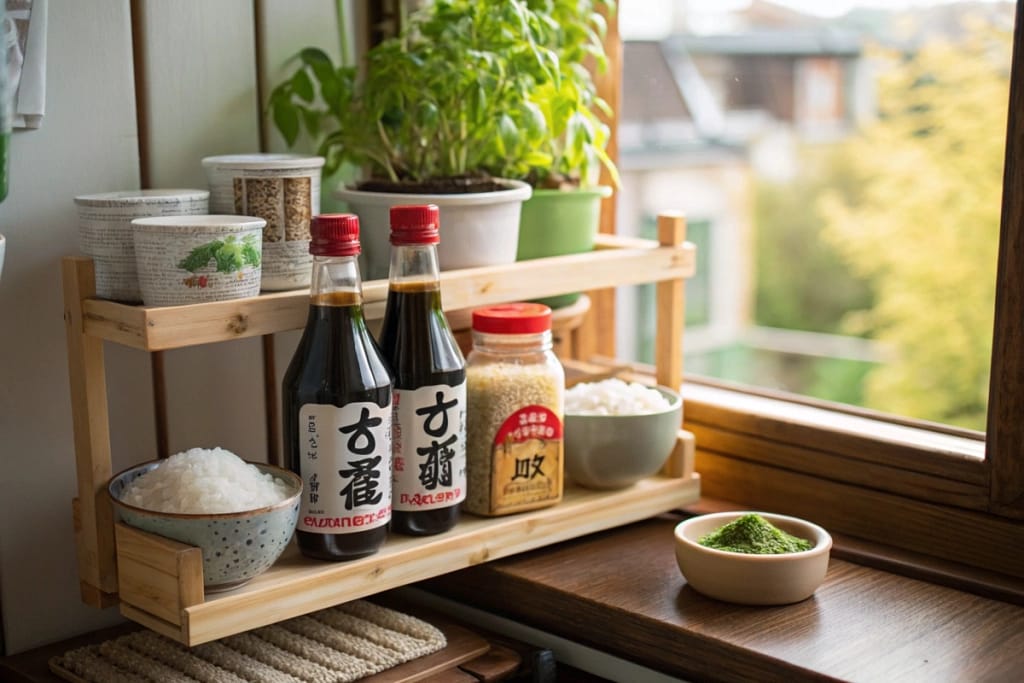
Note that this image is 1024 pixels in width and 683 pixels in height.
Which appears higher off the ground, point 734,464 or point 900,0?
point 900,0

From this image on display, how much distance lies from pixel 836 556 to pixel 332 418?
505 mm

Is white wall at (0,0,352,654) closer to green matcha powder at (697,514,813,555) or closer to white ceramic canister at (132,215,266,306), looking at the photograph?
white ceramic canister at (132,215,266,306)

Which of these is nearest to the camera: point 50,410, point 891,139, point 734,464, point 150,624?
point 150,624

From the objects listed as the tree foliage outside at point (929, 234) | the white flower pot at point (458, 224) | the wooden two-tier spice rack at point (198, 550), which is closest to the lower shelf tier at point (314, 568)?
the wooden two-tier spice rack at point (198, 550)

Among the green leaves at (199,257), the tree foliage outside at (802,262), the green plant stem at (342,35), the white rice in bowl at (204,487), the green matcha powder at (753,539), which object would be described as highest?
the green plant stem at (342,35)

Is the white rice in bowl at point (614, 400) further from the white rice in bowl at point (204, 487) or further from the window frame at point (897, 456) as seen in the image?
the white rice in bowl at point (204, 487)

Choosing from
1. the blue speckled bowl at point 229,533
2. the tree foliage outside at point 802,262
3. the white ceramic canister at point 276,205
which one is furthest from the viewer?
the tree foliage outside at point 802,262

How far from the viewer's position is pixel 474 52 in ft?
3.27

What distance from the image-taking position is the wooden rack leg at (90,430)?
2.83 ft

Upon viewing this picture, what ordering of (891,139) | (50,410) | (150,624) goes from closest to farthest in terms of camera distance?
(150,624) → (50,410) → (891,139)

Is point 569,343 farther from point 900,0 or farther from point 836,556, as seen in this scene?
point 900,0

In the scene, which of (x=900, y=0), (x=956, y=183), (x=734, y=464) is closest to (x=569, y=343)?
(x=734, y=464)

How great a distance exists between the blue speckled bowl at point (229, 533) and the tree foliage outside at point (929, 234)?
3.61 meters

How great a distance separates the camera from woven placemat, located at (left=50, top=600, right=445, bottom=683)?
0.89 metres
